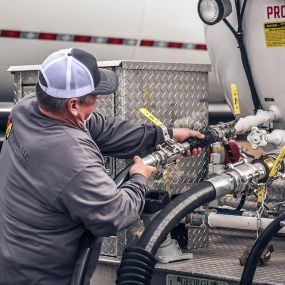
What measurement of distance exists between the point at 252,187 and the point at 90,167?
2.61 feet

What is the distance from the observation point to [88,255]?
101 inches

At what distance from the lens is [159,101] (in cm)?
336

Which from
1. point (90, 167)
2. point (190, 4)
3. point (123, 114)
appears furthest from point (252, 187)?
point (190, 4)

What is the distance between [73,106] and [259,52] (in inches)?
46.0

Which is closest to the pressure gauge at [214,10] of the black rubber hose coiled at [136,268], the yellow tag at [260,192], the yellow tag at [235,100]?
the yellow tag at [235,100]

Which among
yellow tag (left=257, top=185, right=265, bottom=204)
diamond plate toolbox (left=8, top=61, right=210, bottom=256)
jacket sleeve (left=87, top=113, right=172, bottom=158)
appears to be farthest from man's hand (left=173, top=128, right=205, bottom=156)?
yellow tag (left=257, top=185, right=265, bottom=204)

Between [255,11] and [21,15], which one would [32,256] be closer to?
[255,11]

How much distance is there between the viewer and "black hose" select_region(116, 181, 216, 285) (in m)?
2.52

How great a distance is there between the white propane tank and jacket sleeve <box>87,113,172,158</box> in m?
0.64

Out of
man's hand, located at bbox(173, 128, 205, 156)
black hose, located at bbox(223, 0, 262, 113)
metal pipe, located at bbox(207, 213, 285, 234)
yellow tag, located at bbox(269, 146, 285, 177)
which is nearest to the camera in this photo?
yellow tag, located at bbox(269, 146, 285, 177)

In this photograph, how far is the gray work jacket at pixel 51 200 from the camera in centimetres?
245

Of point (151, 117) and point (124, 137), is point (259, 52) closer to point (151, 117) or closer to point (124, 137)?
point (151, 117)

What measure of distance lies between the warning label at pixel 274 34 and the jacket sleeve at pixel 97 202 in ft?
3.79

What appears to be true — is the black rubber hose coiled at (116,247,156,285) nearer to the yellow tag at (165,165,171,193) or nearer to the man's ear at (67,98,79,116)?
the man's ear at (67,98,79,116)
